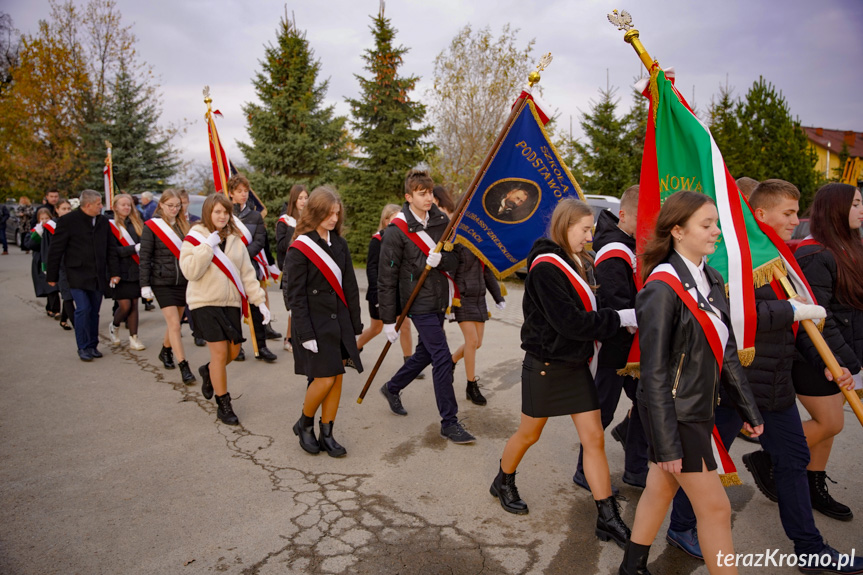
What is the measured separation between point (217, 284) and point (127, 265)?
10.6 feet

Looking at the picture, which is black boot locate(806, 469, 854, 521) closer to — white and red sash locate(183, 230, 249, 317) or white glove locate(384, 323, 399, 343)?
white glove locate(384, 323, 399, 343)

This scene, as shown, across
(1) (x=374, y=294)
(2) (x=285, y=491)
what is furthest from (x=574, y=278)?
(1) (x=374, y=294)

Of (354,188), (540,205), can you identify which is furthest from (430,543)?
(354,188)

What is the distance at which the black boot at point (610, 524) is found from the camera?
3.29 m

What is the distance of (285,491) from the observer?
156 inches

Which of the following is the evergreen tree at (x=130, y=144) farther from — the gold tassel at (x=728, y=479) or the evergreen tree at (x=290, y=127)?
the gold tassel at (x=728, y=479)

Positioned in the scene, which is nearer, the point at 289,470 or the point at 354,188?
the point at 289,470

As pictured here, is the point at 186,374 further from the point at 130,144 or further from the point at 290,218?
the point at 130,144

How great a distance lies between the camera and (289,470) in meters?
4.30

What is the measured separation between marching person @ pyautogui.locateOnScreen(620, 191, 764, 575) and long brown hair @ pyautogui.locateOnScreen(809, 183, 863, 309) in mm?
1373

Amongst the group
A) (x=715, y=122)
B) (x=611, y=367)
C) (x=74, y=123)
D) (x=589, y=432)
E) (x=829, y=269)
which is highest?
(x=715, y=122)

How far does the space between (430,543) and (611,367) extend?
59.4 inches

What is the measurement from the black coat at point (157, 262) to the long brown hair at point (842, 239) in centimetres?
564

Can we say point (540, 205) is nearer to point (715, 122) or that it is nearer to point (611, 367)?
point (611, 367)
